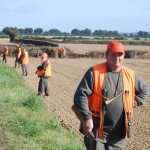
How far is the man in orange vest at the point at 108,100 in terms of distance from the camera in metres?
5.88

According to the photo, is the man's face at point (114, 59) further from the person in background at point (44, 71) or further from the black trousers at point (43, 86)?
the black trousers at point (43, 86)

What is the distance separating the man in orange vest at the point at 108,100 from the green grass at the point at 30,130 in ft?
9.27

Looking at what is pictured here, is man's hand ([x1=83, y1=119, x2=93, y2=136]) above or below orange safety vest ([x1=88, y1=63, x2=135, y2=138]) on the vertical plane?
below

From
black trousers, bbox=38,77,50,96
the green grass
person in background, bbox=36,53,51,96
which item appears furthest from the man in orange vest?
black trousers, bbox=38,77,50,96

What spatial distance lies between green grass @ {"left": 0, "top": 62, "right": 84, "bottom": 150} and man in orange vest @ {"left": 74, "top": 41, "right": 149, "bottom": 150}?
283 centimetres

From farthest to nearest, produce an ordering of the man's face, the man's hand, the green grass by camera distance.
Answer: the green grass < the man's face < the man's hand

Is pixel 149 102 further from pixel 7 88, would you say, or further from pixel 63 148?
pixel 63 148

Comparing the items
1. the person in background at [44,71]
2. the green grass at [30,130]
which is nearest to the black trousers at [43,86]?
the person in background at [44,71]

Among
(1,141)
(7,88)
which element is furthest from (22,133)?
(7,88)

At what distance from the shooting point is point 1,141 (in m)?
9.01

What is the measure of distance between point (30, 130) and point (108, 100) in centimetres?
442

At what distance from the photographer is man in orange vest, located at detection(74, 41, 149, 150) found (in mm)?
5879

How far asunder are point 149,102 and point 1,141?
9.53 m

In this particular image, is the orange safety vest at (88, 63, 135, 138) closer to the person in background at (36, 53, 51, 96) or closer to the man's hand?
the man's hand
